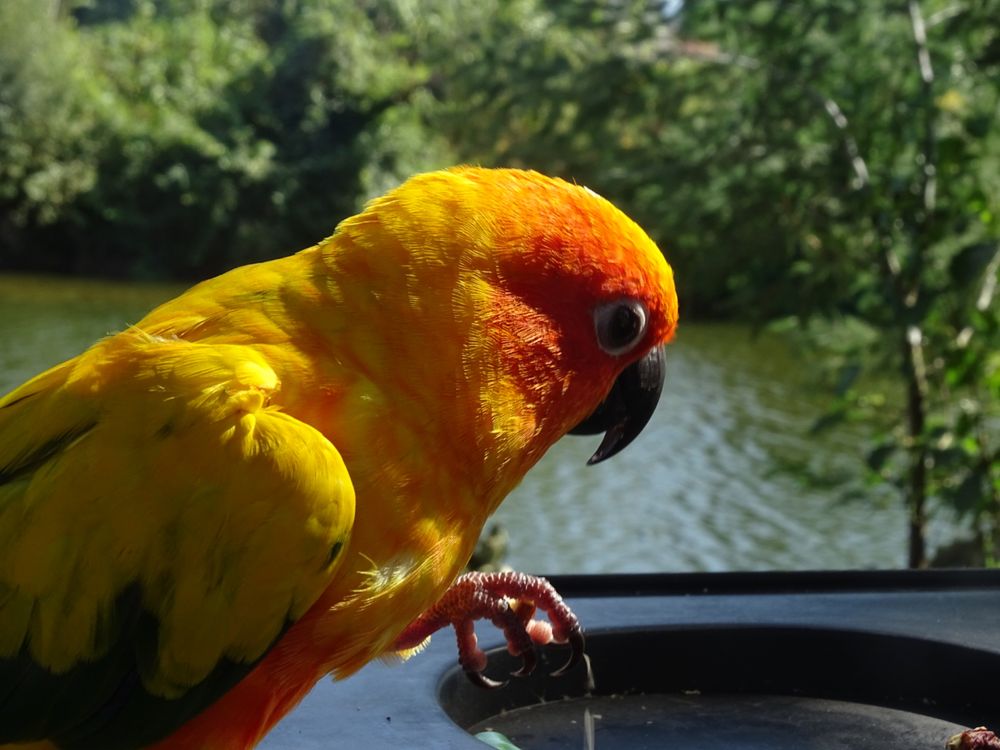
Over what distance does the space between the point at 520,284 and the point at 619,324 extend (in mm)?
158

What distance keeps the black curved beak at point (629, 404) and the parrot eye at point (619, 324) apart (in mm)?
99

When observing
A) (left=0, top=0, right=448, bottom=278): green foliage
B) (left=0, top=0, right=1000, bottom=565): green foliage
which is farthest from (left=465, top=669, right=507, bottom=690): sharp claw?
(left=0, top=0, right=448, bottom=278): green foliage

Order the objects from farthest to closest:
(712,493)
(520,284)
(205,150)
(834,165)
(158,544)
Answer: (205,150) → (712,493) → (834,165) → (520,284) → (158,544)

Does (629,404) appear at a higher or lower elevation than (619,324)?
lower

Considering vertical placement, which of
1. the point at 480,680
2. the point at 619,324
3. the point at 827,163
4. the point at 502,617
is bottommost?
the point at 480,680

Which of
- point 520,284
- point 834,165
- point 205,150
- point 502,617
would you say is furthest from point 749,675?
point 205,150

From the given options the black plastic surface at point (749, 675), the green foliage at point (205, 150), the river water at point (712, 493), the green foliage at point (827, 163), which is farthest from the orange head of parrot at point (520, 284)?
the green foliage at point (205, 150)

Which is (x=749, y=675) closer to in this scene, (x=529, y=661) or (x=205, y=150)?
(x=529, y=661)

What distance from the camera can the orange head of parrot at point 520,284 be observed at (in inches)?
57.9

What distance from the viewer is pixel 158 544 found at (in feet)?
4.37

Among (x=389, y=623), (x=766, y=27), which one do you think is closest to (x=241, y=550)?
(x=389, y=623)

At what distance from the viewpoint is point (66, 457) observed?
4.49 feet

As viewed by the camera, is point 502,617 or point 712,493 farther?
point 712,493

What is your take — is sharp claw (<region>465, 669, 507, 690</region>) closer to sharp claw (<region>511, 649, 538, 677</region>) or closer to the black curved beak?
sharp claw (<region>511, 649, 538, 677</region>)
